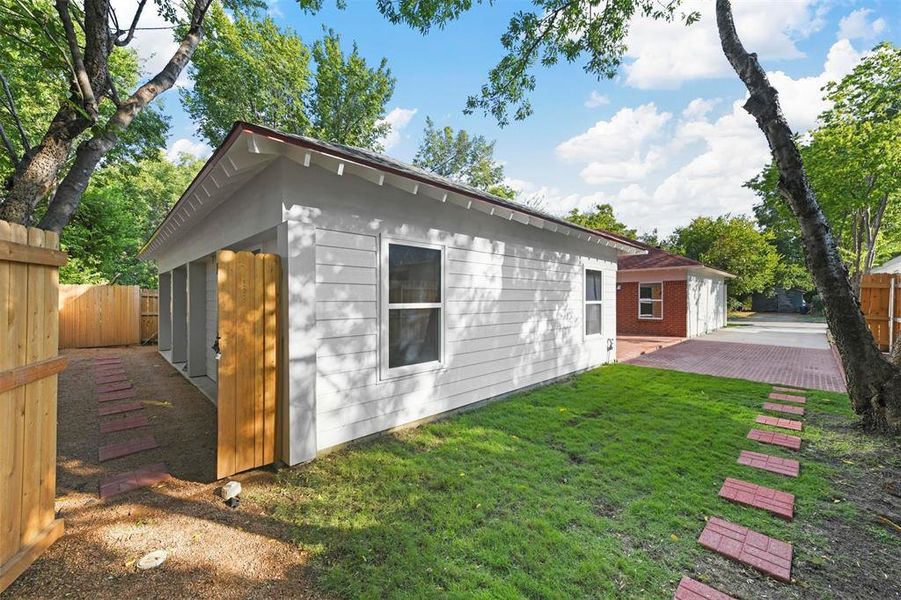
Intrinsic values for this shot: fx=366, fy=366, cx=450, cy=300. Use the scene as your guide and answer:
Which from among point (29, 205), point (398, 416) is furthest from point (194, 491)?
point (29, 205)

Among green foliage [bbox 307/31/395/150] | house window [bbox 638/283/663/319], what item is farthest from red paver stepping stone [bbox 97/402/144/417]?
green foliage [bbox 307/31/395/150]

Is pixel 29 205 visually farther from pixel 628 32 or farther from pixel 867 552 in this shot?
pixel 628 32

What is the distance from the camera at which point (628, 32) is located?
6723mm

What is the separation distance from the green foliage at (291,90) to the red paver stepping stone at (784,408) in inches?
716

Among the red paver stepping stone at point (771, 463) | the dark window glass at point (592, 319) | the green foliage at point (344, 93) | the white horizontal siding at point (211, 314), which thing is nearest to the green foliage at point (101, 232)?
the white horizontal siding at point (211, 314)

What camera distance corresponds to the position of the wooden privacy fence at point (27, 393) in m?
1.94

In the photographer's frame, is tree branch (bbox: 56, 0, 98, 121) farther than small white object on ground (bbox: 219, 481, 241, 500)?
Yes

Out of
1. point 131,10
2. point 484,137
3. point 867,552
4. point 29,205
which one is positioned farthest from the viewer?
point 484,137

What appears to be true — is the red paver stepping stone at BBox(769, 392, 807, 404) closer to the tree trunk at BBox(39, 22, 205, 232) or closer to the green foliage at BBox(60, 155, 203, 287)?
the tree trunk at BBox(39, 22, 205, 232)

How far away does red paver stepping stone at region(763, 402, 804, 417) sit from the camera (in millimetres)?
5211

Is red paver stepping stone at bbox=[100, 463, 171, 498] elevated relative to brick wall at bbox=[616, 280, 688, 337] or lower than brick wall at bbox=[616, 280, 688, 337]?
lower

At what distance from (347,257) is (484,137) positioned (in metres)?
24.7

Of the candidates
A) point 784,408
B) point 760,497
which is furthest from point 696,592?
point 784,408

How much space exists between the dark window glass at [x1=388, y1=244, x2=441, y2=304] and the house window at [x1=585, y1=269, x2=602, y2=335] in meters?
4.54
